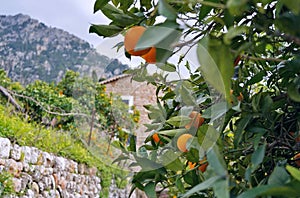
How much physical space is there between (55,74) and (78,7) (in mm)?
3063

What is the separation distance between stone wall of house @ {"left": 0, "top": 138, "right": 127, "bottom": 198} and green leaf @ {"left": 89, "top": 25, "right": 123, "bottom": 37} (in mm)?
2479

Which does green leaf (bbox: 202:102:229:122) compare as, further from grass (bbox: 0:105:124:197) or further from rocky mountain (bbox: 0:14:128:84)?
rocky mountain (bbox: 0:14:128:84)

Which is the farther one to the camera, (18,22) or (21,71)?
(18,22)

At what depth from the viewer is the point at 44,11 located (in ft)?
13.1

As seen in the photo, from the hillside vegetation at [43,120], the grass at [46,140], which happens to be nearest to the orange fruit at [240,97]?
the hillside vegetation at [43,120]

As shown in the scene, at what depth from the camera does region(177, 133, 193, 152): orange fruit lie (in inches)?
17.8

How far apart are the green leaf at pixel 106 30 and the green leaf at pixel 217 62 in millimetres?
202

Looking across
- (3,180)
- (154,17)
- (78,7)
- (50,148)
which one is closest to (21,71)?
(50,148)

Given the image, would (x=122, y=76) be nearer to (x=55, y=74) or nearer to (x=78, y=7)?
(x=78, y=7)

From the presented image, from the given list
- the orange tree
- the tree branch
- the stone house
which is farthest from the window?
the tree branch

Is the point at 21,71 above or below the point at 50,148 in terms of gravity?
above

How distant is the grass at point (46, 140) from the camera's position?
9.85ft

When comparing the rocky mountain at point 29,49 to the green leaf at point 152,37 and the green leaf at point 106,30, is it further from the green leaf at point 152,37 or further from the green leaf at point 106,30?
the green leaf at point 152,37

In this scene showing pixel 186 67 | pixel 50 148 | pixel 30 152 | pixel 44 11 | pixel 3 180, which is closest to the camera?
pixel 186 67
